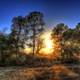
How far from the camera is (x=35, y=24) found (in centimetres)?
4756

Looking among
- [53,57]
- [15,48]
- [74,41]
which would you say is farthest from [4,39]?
[74,41]

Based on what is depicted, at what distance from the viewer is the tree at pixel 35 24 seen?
46688mm

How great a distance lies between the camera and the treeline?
1768 inches

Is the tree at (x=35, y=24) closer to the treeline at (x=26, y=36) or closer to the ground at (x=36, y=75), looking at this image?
the treeline at (x=26, y=36)

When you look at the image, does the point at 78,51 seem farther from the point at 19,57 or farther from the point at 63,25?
the point at 19,57

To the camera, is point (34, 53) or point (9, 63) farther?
point (34, 53)

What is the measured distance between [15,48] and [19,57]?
8.39ft

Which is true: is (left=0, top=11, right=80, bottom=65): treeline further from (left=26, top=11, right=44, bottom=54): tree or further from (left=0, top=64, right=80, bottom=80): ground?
(left=0, top=64, right=80, bottom=80): ground

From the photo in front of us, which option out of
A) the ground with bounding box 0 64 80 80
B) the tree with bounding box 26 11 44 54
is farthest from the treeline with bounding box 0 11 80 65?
the ground with bounding box 0 64 80 80

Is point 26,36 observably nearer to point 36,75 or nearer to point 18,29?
point 18,29

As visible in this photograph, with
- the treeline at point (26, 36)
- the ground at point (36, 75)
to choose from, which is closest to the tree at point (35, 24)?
the treeline at point (26, 36)

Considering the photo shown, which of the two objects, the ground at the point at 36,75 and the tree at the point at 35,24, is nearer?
the ground at the point at 36,75

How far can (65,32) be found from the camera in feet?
166

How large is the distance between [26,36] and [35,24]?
11.6 ft
